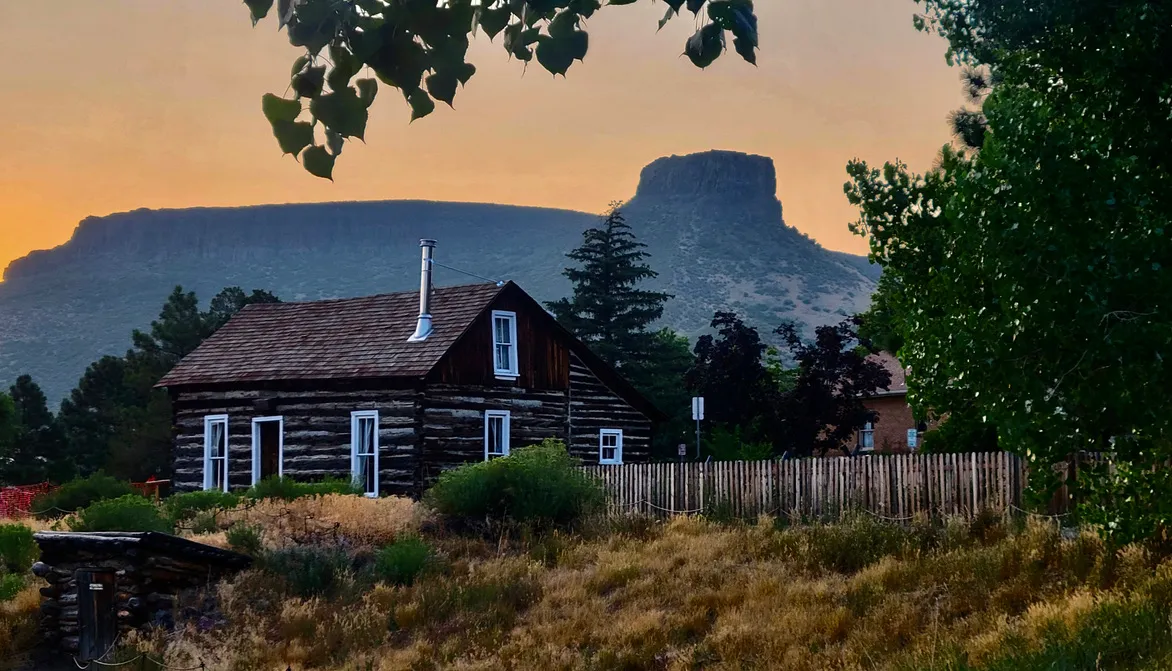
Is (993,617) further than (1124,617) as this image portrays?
Yes

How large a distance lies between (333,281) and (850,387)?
14180cm

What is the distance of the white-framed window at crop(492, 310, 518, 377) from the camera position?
30.1 meters

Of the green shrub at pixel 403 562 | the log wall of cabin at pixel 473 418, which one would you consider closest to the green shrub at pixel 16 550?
the green shrub at pixel 403 562

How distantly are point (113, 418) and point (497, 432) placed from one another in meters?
25.2

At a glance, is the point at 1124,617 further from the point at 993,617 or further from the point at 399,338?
the point at 399,338

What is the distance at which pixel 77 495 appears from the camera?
26.1 meters

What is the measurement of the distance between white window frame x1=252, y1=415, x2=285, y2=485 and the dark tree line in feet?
41.4

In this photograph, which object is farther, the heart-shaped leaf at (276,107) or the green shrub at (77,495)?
the green shrub at (77,495)

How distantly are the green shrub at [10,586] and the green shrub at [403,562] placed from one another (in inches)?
225

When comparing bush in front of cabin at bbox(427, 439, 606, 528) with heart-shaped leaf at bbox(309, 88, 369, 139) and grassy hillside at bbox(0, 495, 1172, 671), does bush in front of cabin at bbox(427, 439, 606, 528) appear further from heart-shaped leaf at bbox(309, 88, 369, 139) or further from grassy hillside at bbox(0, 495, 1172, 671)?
heart-shaped leaf at bbox(309, 88, 369, 139)

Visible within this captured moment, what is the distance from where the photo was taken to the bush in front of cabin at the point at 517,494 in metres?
20.7

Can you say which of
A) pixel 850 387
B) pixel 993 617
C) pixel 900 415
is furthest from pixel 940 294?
pixel 900 415

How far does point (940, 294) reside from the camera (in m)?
12.9

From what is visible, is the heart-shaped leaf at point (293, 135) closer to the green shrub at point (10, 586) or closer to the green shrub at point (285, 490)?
the green shrub at point (10, 586)
